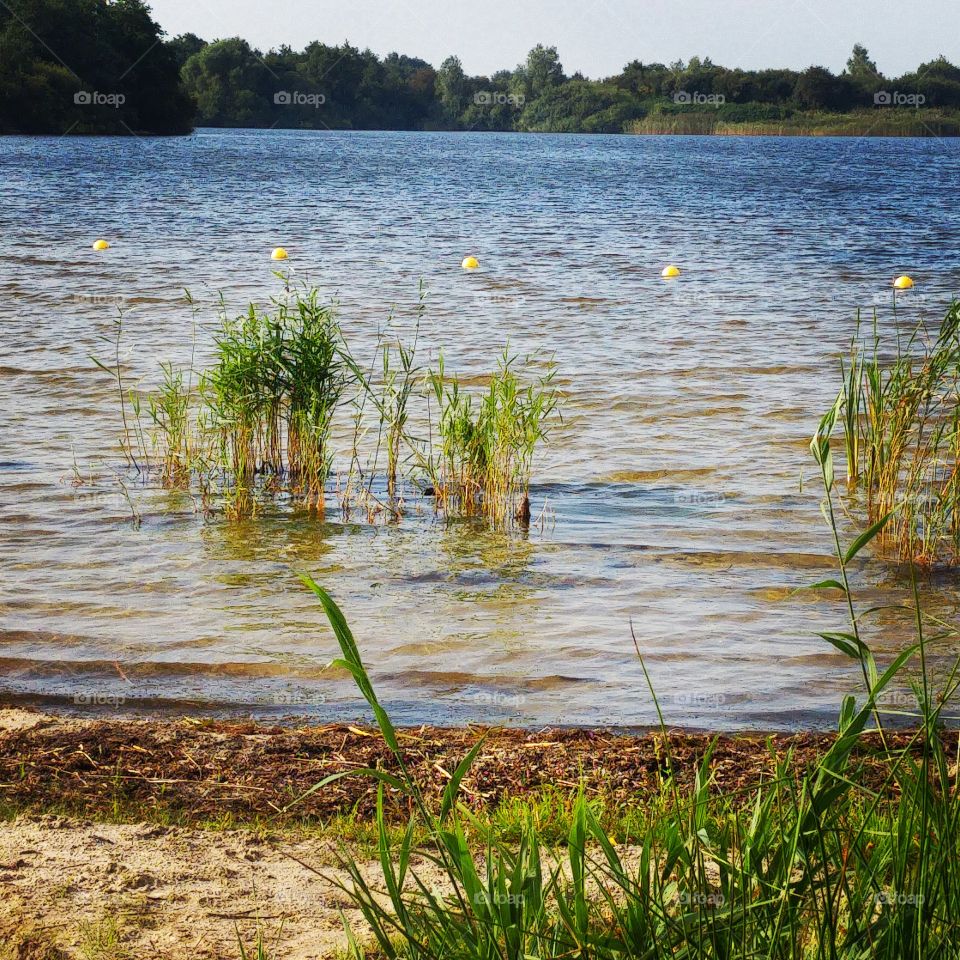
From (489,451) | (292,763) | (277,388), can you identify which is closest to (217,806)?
(292,763)

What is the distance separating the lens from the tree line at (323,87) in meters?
77.1

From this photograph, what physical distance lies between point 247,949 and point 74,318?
573 inches

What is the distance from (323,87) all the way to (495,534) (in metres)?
140

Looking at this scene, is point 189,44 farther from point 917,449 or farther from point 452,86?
point 917,449

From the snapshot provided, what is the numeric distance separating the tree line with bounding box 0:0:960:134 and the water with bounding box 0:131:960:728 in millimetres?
45165

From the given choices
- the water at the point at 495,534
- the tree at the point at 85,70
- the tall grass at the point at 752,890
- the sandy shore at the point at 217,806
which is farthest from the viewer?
the tree at the point at 85,70

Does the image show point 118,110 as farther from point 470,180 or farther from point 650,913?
point 650,913

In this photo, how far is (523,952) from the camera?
2.10 m

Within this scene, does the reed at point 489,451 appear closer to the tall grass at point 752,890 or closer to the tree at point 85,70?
the tall grass at point 752,890

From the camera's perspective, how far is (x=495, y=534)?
7625 millimetres

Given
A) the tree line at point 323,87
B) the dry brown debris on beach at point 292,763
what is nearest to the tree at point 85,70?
the tree line at point 323,87

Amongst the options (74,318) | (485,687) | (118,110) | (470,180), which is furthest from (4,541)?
(118,110)

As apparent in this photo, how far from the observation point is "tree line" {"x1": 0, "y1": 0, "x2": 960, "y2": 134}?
77062mm

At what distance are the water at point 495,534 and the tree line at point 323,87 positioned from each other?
45.2m
